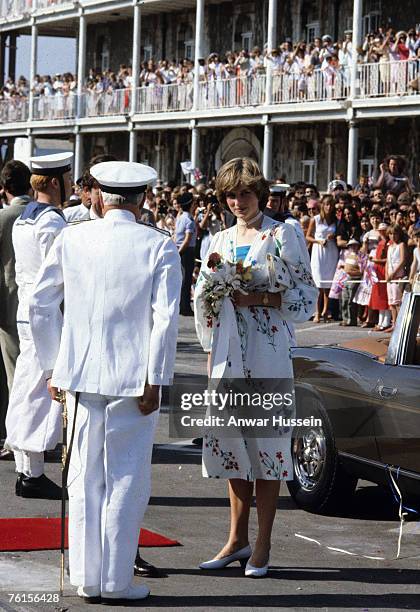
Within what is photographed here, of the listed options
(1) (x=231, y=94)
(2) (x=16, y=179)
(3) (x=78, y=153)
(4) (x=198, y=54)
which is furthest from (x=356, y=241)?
(3) (x=78, y=153)

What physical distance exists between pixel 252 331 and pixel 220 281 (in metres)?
0.29

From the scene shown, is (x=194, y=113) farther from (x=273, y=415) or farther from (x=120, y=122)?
(x=273, y=415)

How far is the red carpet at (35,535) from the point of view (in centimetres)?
700

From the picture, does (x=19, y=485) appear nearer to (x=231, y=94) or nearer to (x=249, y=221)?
(x=249, y=221)

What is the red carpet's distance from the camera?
6996mm

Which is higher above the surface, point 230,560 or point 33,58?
point 33,58

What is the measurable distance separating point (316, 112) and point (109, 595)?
25.5 metres

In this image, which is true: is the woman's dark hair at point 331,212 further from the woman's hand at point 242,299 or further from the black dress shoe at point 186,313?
the woman's hand at point 242,299

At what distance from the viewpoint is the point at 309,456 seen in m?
8.13

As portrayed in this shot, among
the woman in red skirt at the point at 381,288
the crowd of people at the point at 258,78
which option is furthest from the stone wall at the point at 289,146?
the woman in red skirt at the point at 381,288

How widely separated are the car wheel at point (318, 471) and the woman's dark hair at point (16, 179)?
9.20 feet

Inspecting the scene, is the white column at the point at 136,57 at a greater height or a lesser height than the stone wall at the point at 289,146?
greater

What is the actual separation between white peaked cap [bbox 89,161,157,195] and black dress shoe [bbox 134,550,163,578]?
1.77m

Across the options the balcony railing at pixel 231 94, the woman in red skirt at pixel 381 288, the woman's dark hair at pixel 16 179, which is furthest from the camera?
the balcony railing at pixel 231 94
